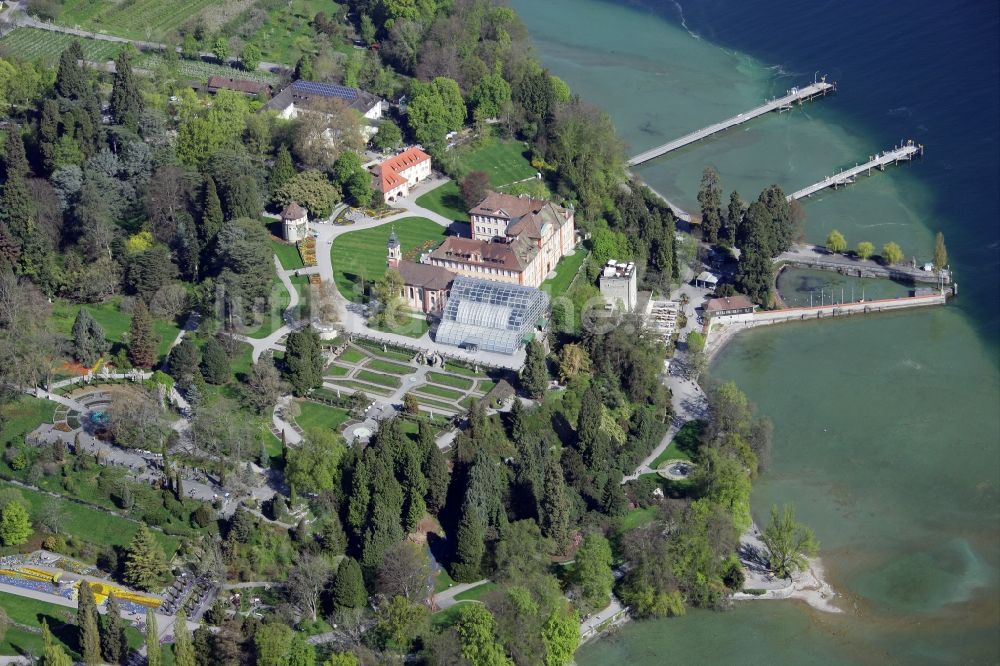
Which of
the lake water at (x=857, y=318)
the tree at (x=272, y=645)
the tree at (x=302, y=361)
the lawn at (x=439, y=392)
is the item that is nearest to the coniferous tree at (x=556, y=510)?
the lake water at (x=857, y=318)

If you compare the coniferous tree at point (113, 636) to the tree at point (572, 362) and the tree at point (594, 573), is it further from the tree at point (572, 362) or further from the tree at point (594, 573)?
the tree at point (572, 362)

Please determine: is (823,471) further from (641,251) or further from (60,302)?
(60,302)

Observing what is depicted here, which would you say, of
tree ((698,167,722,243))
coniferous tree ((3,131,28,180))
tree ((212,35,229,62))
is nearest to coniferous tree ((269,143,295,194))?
coniferous tree ((3,131,28,180))

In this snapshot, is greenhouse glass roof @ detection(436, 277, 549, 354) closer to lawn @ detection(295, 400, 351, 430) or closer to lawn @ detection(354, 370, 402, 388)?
lawn @ detection(354, 370, 402, 388)

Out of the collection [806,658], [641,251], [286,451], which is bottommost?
[806,658]

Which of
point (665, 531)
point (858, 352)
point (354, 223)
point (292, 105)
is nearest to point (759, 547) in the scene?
point (665, 531)
